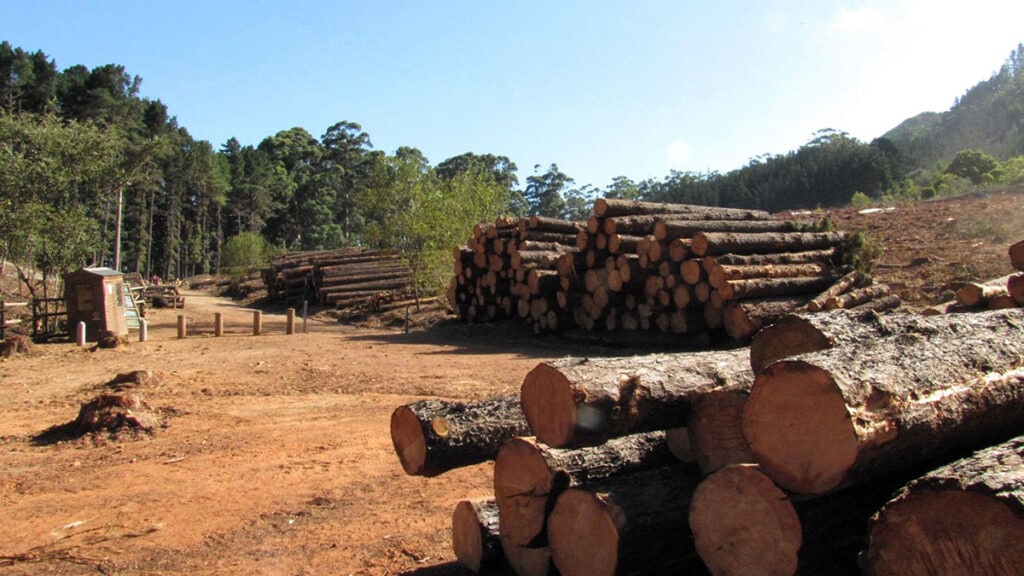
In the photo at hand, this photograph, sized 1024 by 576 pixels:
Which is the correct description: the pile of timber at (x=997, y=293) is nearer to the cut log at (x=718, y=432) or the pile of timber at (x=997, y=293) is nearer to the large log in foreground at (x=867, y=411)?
the large log in foreground at (x=867, y=411)

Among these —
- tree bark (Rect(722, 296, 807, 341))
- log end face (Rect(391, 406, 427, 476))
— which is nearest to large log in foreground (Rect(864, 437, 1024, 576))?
log end face (Rect(391, 406, 427, 476))

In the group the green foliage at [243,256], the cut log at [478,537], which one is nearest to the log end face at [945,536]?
the cut log at [478,537]

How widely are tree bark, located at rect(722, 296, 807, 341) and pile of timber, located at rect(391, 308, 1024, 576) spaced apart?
25.7 ft

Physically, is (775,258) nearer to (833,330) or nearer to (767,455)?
(833,330)

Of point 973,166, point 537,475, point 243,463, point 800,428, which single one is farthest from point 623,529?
point 973,166

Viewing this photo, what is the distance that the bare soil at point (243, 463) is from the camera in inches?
179

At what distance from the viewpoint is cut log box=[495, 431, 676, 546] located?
369cm

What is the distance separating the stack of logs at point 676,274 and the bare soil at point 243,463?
0.92m

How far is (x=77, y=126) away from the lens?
2098 centimetres

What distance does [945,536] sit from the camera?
98.7 inches

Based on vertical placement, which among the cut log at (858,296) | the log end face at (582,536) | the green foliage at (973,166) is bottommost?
the log end face at (582,536)

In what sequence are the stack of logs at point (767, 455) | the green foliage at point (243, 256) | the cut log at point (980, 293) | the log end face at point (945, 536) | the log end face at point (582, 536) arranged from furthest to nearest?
the green foliage at point (243, 256), the cut log at point (980, 293), the log end face at point (582, 536), the stack of logs at point (767, 455), the log end face at point (945, 536)

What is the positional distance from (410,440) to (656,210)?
467 inches

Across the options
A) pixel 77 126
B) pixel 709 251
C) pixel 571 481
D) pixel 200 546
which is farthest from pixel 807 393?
pixel 77 126
